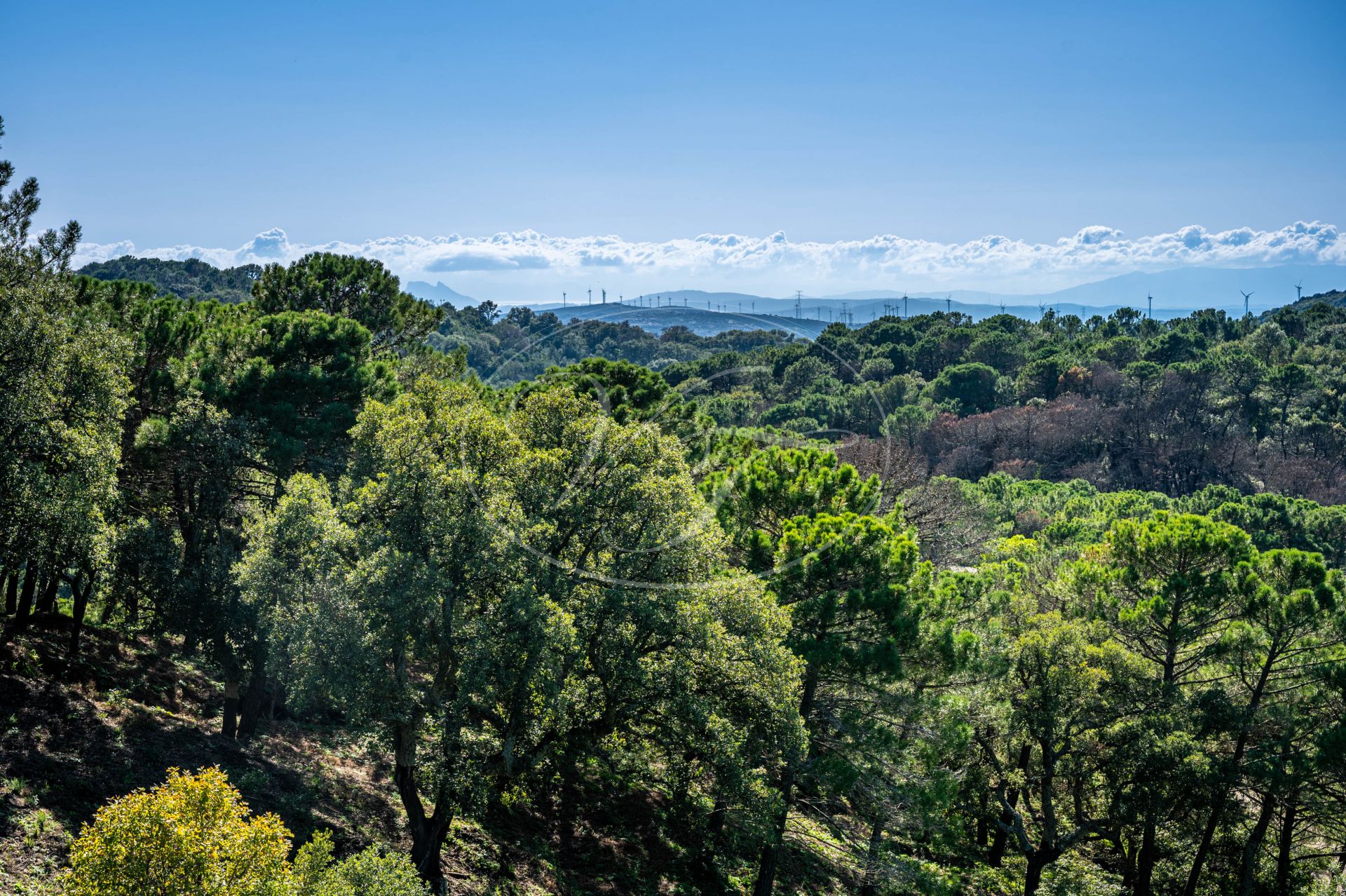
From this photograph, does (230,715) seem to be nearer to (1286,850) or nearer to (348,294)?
(348,294)

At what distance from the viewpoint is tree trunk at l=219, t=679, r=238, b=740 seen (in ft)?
61.9

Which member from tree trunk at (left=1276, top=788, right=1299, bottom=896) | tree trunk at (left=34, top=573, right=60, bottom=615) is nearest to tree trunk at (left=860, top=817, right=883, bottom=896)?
tree trunk at (left=1276, top=788, right=1299, bottom=896)

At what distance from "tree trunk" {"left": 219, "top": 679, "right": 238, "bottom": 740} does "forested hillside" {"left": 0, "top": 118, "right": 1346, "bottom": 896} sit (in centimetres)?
16

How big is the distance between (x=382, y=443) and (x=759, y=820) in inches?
381

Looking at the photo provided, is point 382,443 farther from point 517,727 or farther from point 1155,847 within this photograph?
point 1155,847

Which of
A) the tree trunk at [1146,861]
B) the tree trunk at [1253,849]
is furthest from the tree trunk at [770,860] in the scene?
the tree trunk at [1253,849]

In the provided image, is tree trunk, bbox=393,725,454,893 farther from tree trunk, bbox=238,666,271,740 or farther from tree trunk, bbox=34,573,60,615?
tree trunk, bbox=34,573,60,615

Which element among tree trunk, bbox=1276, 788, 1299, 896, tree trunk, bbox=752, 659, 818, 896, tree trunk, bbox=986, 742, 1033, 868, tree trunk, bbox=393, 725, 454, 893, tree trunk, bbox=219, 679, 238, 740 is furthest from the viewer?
tree trunk, bbox=986, 742, 1033, 868

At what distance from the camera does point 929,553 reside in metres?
38.2

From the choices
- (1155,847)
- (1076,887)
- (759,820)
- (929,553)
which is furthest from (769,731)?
(929,553)

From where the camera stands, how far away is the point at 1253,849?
2209cm

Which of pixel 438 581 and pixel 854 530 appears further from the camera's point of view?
pixel 854 530

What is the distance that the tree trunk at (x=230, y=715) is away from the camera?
18875mm

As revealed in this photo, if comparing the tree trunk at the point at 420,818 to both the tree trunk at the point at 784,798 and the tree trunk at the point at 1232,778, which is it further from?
the tree trunk at the point at 1232,778
